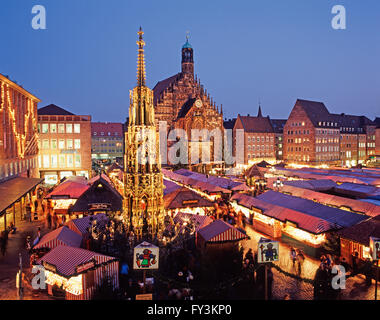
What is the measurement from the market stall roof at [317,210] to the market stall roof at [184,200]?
4.41 metres

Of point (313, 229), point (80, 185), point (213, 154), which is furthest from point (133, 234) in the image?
point (213, 154)

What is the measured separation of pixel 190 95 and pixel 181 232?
53.6 m

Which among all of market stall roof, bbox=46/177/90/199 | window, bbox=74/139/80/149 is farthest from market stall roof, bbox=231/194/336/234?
window, bbox=74/139/80/149

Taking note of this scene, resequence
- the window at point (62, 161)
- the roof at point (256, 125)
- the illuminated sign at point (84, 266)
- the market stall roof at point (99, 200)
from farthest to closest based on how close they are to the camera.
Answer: the roof at point (256, 125) → the window at point (62, 161) → the market stall roof at point (99, 200) → the illuminated sign at point (84, 266)

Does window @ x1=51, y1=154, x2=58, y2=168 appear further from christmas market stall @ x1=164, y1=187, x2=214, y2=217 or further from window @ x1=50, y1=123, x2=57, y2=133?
christmas market stall @ x1=164, y1=187, x2=214, y2=217

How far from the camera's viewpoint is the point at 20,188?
25.1m

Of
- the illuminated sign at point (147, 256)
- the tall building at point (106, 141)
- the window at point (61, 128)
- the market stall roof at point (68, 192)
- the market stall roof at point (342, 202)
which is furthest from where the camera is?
the tall building at point (106, 141)

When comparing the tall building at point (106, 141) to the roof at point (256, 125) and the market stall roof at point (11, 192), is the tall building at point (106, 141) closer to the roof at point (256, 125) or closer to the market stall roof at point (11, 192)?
the roof at point (256, 125)

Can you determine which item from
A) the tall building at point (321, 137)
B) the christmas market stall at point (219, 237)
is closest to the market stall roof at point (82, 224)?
the christmas market stall at point (219, 237)

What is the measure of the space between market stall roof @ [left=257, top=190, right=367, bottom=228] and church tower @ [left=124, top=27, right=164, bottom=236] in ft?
29.9

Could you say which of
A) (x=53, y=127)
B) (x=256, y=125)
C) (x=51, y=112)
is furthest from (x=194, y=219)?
(x=256, y=125)

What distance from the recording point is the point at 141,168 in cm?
1260

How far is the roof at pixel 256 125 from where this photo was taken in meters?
75.5
